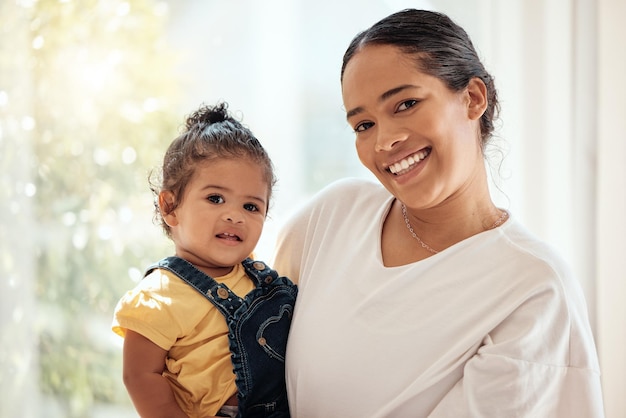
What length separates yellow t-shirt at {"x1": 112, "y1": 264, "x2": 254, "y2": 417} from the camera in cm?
156

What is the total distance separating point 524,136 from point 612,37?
0.43 metres

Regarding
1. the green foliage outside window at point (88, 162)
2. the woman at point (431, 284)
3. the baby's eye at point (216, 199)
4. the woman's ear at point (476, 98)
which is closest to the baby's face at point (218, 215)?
the baby's eye at point (216, 199)

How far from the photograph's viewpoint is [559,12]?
2359 mm

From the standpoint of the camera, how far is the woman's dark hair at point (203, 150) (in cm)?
172

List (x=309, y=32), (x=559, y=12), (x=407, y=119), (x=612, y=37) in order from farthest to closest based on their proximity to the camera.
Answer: (x=309, y=32), (x=559, y=12), (x=612, y=37), (x=407, y=119)

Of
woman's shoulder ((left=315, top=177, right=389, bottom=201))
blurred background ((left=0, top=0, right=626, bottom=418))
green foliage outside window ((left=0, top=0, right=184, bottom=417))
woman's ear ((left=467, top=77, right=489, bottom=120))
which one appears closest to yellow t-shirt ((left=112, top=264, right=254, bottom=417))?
woman's shoulder ((left=315, top=177, right=389, bottom=201))

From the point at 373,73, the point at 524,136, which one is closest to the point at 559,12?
the point at 524,136

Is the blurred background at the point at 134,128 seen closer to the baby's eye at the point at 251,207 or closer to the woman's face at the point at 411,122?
the baby's eye at the point at 251,207

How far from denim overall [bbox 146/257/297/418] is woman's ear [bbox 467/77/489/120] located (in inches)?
24.0

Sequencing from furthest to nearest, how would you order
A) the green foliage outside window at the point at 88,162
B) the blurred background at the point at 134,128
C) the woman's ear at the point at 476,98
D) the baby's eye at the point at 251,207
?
the green foliage outside window at the point at 88,162 → the blurred background at the point at 134,128 → the baby's eye at the point at 251,207 → the woman's ear at the point at 476,98

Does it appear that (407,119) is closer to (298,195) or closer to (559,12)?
(559,12)

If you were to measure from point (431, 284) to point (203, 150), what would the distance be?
2.05 feet

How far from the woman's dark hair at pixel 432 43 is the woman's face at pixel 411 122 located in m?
0.02

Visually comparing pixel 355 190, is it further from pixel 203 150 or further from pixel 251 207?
pixel 203 150
